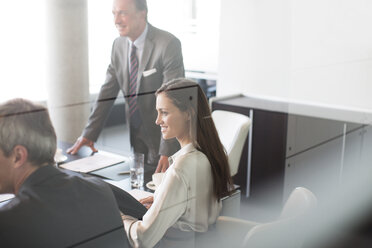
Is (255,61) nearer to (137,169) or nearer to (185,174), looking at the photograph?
(185,174)

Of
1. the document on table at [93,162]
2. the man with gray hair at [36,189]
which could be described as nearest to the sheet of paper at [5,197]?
the man with gray hair at [36,189]

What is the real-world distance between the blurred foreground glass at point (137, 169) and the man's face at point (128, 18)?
386 millimetres

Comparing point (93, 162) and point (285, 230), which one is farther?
point (285, 230)

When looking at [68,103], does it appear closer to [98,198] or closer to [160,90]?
[98,198]

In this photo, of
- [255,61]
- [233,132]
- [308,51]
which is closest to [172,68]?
[233,132]

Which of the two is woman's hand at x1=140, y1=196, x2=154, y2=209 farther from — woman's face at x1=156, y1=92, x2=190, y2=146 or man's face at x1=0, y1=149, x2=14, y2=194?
man's face at x1=0, y1=149, x2=14, y2=194

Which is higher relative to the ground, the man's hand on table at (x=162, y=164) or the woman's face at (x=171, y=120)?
the woman's face at (x=171, y=120)

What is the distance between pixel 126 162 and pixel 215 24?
0.86 m

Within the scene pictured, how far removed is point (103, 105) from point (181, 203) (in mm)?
519

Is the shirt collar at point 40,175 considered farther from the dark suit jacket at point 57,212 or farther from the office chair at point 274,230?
the office chair at point 274,230

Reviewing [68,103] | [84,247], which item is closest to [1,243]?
[84,247]

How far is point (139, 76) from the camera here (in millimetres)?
1489

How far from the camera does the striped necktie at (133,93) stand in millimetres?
1451

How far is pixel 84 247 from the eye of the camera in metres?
1.31
